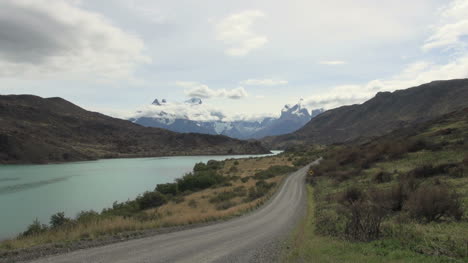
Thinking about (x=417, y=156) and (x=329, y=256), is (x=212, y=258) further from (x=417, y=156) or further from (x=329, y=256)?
(x=417, y=156)

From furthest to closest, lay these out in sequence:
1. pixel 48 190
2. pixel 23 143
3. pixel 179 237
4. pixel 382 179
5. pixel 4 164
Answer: pixel 23 143 < pixel 4 164 < pixel 48 190 < pixel 382 179 < pixel 179 237

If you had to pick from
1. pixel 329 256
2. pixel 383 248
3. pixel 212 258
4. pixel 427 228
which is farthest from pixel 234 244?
pixel 427 228

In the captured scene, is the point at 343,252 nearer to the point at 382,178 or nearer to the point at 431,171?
the point at 431,171

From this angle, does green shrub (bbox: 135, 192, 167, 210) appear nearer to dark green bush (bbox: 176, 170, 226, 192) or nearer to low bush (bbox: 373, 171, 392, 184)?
dark green bush (bbox: 176, 170, 226, 192)

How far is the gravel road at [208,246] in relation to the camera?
38.4ft

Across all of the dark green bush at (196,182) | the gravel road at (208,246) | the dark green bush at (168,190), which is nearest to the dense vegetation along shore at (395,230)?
the gravel road at (208,246)

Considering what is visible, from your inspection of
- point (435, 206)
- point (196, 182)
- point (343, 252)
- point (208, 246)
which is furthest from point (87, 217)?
point (196, 182)

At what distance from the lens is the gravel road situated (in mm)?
11719

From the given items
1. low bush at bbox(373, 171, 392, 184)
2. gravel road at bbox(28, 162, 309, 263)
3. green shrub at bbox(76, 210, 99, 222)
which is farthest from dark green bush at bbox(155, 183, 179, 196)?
low bush at bbox(373, 171, 392, 184)

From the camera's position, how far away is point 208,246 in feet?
45.3

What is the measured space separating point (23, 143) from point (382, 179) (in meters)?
158

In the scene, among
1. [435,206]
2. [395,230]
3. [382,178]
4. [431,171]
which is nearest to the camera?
[395,230]

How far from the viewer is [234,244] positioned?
14367mm

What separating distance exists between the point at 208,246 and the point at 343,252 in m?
6.12
